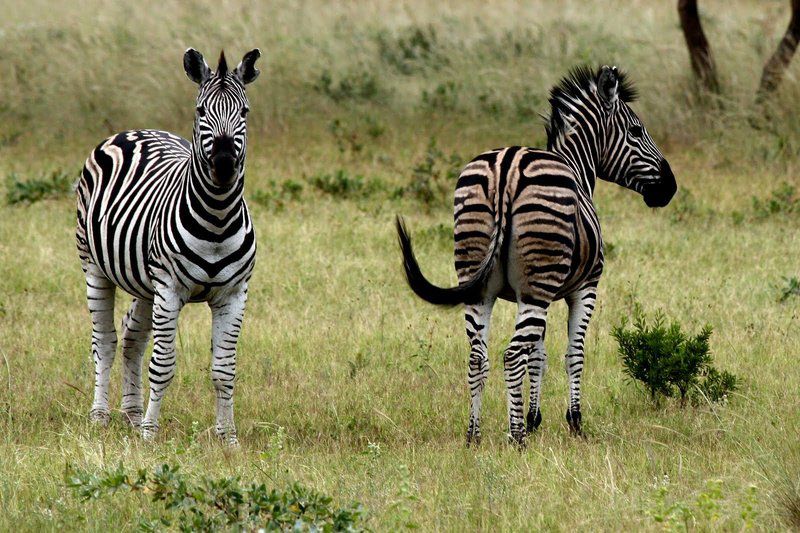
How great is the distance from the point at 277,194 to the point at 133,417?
6.35 m

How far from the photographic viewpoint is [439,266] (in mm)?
10578

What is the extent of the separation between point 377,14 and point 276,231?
11535 mm

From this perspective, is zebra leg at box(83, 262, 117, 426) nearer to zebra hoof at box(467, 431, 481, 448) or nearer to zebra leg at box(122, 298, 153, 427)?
zebra leg at box(122, 298, 153, 427)

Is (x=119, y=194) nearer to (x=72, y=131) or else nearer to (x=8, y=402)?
(x=8, y=402)

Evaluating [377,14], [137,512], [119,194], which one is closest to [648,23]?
[377,14]

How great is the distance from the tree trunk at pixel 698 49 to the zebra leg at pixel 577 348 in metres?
9.83

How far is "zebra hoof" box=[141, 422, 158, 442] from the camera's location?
6.47 metres

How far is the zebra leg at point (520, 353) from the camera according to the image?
629 centimetres

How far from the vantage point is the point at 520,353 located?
248 inches

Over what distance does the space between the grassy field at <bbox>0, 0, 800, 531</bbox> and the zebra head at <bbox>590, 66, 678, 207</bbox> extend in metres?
1.41

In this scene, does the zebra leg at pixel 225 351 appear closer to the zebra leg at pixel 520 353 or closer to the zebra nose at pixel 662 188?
Answer: the zebra leg at pixel 520 353

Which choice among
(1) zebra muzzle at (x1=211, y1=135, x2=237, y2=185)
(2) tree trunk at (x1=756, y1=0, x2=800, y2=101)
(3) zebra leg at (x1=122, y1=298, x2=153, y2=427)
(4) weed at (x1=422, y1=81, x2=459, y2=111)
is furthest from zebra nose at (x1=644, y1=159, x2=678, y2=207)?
(4) weed at (x1=422, y1=81, x2=459, y2=111)

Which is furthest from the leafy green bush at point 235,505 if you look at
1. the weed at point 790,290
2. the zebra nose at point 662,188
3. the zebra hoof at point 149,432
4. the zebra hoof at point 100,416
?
the weed at point 790,290

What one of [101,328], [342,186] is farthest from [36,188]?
[101,328]
